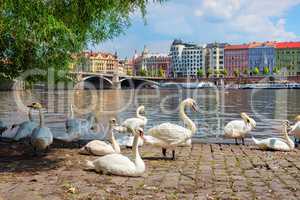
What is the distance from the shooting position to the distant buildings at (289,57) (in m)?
184

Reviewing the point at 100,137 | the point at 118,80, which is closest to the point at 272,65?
the point at 118,80

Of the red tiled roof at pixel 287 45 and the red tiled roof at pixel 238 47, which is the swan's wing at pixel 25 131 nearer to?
the red tiled roof at pixel 287 45

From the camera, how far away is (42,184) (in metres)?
7.51

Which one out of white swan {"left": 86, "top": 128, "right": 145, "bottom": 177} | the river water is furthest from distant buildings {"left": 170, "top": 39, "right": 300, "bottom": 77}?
white swan {"left": 86, "top": 128, "right": 145, "bottom": 177}

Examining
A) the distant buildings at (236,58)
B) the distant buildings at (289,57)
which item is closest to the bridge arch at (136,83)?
the distant buildings at (236,58)

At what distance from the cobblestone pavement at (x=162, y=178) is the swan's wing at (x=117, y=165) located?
136 mm

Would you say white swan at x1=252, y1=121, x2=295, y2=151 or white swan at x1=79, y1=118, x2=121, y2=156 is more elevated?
white swan at x1=79, y1=118, x2=121, y2=156

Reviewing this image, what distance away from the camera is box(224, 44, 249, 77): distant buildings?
639 ft

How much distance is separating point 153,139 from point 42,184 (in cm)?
346

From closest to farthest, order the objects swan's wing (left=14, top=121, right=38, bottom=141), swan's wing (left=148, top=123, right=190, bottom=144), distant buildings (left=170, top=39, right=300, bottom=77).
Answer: swan's wing (left=148, top=123, right=190, bottom=144) < swan's wing (left=14, top=121, right=38, bottom=141) < distant buildings (left=170, top=39, right=300, bottom=77)

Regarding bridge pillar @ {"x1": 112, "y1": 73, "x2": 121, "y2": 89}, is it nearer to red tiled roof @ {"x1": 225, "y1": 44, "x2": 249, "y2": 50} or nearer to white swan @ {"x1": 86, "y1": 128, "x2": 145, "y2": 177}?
red tiled roof @ {"x1": 225, "y1": 44, "x2": 249, "y2": 50}

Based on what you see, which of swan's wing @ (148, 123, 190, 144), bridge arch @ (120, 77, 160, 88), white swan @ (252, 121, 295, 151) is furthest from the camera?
bridge arch @ (120, 77, 160, 88)

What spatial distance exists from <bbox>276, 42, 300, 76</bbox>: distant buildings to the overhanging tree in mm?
179039

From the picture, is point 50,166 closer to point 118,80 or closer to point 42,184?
point 42,184
